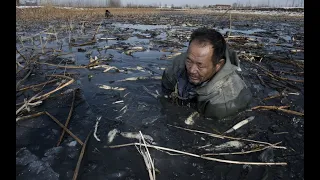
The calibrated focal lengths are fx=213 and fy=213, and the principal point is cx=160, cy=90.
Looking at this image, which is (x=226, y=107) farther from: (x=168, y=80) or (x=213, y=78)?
(x=168, y=80)

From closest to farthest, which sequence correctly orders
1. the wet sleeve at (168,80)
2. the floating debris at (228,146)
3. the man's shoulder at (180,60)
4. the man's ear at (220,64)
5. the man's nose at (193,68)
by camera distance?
the floating debris at (228,146), the man's nose at (193,68), the man's ear at (220,64), the man's shoulder at (180,60), the wet sleeve at (168,80)

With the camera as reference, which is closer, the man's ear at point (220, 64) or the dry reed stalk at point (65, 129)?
the dry reed stalk at point (65, 129)

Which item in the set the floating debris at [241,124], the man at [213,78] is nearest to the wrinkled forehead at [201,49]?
the man at [213,78]

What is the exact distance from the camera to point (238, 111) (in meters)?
4.02

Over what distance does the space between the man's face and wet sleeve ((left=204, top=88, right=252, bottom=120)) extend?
53cm

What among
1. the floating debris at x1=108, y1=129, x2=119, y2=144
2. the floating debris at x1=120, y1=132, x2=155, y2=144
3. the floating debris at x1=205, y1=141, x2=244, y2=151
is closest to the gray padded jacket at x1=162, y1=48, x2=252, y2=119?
the floating debris at x1=205, y1=141, x2=244, y2=151

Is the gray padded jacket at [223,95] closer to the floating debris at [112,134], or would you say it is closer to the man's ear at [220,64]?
the man's ear at [220,64]

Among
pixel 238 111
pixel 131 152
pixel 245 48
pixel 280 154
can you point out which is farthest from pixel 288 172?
pixel 245 48

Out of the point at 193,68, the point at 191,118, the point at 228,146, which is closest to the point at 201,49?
the point at 193,68

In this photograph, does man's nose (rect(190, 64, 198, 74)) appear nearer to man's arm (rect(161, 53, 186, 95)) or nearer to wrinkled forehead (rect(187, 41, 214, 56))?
wrinkled forehead (rect(187, 41, 214, 56))

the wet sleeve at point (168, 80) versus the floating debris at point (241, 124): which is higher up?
the wet sleeve at point (168, 80)

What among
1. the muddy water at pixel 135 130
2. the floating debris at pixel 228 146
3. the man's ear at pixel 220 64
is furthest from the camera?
the man's ear at pixel 220 64

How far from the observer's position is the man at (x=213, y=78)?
145 inches
